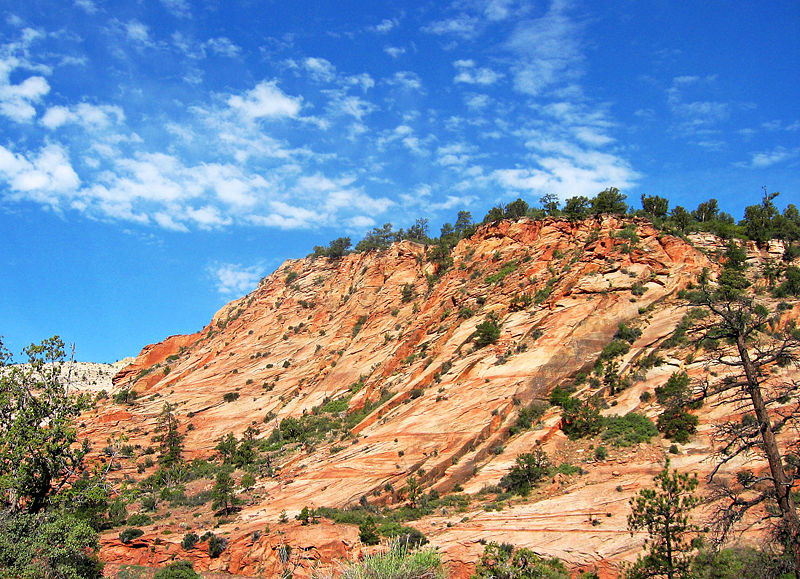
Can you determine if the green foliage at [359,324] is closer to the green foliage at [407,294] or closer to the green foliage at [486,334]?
the green foliage at [407,294]

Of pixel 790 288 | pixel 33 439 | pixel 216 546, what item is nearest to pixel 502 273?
pixel 790 288

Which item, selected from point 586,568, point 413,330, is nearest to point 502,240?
point 413,330

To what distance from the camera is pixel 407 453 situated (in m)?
34.6

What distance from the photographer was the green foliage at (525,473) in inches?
1176

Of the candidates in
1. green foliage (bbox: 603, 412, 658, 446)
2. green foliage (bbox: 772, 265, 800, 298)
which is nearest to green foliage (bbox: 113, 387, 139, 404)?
green foliage (bbox: 603, 412, 658, 446)

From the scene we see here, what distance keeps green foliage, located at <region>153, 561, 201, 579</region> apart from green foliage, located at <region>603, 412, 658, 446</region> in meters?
22.2

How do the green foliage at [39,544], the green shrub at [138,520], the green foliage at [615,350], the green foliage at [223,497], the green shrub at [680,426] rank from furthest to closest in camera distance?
the green foliage at [615,350]
the green foliage at [223,497]
the green shrub at [138,520]
the green shrub at [680,426]
the green foliage at [39,544]

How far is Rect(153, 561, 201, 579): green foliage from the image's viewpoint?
25.2m

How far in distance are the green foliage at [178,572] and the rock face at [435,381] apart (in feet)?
4.27

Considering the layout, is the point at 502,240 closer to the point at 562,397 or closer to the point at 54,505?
the point at 562,397

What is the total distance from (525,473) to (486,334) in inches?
547

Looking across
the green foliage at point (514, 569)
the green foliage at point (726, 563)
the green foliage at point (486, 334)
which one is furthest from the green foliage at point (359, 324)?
the green foliage at point (726, 563)

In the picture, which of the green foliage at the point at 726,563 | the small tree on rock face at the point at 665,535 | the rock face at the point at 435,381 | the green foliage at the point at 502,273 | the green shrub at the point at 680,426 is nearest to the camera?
the green foliage at the point at 726,563

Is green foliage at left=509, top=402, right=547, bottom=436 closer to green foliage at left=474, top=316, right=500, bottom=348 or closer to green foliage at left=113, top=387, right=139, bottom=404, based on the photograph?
green foliage at left=474, top=316, right=500, bottom=348
